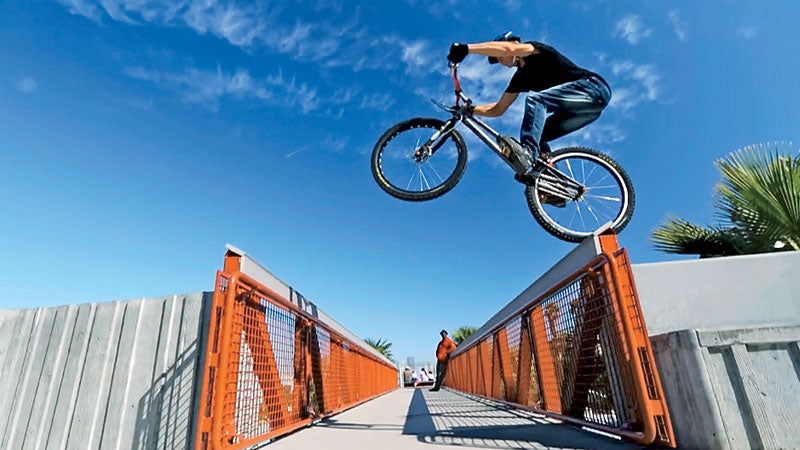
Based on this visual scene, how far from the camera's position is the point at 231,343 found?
2424 millimetres

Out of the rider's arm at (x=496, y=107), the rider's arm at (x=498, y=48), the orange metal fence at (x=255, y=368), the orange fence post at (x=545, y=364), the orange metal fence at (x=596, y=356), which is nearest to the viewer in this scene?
the orange metal fence at (x=596, y=356)

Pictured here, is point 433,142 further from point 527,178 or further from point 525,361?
point 525,361

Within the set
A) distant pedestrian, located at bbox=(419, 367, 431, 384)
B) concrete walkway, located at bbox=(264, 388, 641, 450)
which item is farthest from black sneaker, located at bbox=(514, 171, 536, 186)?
distant pedestrian, located at bbox=(419, 367, 431, 384)

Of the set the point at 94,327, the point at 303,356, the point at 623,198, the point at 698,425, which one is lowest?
the point at 698,425

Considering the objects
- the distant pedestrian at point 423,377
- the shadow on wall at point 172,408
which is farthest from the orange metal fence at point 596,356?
the distant pedestrian at point 423,377

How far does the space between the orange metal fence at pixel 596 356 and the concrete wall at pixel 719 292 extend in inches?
15.6

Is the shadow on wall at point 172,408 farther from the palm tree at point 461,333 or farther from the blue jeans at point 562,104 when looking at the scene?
the palm tree at point 461,333

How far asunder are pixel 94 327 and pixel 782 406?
4.53 m

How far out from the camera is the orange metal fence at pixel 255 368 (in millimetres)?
2281

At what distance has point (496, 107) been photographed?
432cm

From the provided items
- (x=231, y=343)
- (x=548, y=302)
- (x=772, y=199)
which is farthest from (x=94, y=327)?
(x=772, y=199)

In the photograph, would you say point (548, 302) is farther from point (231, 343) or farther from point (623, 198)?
point (231, 343)

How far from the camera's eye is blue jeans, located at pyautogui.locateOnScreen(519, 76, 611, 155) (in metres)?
3.80

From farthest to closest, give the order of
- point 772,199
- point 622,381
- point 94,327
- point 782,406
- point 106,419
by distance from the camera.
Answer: point 772,199 < point 94,327 < point 106,419 < point 622,381 < point 782,406
